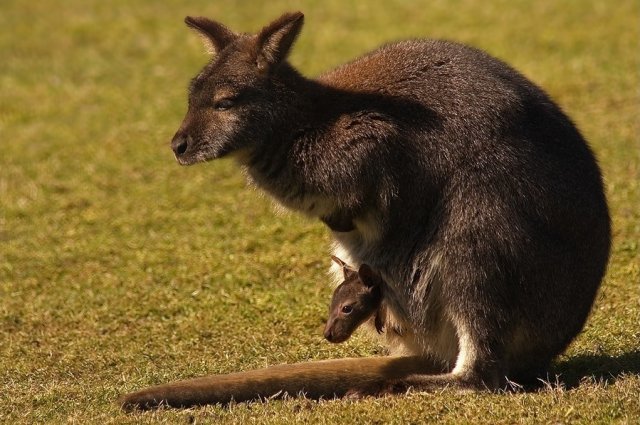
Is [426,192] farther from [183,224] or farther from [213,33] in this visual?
[183,224]

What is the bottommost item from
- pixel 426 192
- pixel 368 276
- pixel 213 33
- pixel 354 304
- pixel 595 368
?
pixel 595 368

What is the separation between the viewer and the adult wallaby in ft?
20.3

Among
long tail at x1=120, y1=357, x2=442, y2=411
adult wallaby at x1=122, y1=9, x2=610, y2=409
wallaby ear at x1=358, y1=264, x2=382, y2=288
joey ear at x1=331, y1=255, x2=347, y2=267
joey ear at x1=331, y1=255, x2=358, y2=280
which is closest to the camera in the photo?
long tail at x1=120, y1=357, x2=442, y2=411

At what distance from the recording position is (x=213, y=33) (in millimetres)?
7031

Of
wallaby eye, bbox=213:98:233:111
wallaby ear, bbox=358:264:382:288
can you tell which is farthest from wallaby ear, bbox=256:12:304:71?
wallaby ear, bbox=358:264:382:288

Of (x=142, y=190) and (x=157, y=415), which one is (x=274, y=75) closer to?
(x=157, y=415)

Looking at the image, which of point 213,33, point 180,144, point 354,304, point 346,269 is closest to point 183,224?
point 213,33

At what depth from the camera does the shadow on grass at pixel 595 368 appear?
631cm

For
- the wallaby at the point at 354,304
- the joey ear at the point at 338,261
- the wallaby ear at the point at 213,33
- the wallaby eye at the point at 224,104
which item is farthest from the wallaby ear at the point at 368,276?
the wallaby ear at the point at 213,33

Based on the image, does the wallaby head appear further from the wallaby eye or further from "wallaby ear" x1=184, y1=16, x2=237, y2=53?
"wallaby ear" x1=184, y1=16, x2=237, y2=53

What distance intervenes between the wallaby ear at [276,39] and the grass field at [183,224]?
0.85 metres

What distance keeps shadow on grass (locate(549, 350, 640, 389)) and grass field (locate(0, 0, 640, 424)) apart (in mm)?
18

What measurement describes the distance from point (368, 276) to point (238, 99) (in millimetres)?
1200

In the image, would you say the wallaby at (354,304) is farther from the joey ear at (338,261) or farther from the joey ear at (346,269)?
the joey ear at (338,261)
